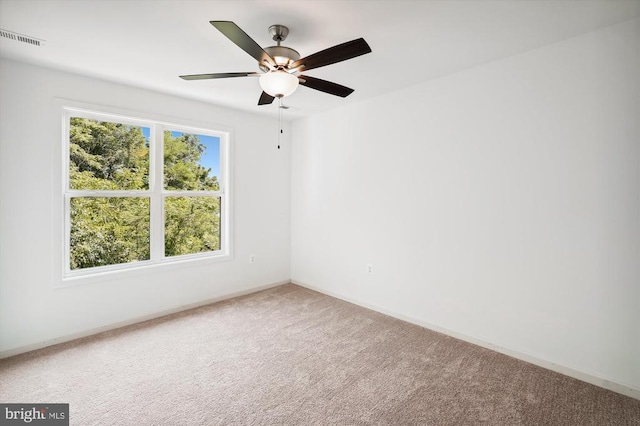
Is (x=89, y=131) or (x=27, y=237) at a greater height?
(x=89, y=131)

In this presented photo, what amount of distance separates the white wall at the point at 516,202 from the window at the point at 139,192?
1.85 metres

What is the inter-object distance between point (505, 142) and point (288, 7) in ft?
6.78

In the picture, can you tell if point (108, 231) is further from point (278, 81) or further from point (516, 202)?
point (516, 202)

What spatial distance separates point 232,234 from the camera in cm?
422

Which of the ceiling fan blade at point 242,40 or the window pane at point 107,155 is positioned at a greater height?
the ceiling fan blade at point 242,40

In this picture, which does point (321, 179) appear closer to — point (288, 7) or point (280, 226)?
point (280, 226)

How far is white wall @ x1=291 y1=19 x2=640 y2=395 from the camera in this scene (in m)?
2.19

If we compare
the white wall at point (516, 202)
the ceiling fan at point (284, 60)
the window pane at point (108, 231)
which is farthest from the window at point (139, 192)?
the white wall at point (516, 202)

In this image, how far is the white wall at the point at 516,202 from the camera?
7.20ft

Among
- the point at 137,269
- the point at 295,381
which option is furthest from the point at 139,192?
the point at 295,381

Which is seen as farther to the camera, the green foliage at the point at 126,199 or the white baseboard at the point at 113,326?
the green foliage at the point at 126,199

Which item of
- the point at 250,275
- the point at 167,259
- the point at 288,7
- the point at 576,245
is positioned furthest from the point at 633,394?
the point at 167,259

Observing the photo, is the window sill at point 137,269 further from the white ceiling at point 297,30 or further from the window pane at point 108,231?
the white ceiling at point 297,30

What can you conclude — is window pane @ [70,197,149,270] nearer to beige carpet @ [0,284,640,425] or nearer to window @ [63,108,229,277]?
window @ [63,108,229,277]
